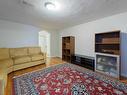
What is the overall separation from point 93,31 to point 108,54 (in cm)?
139

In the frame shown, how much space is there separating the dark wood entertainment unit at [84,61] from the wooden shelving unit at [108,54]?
0.85 ft

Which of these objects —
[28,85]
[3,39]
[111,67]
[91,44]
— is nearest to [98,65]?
[111,67]

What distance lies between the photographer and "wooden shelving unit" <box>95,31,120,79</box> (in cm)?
297

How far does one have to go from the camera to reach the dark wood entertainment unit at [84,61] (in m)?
3.71

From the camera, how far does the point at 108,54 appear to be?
3.08m

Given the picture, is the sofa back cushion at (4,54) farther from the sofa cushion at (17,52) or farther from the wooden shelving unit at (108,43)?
the wooden shelving unit at (108,43)

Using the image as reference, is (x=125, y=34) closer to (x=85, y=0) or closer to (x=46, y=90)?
(x=85, y=0)

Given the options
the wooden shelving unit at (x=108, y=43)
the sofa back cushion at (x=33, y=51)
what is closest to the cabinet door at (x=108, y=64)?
the wooden shelving unit at (x=108, y=43)

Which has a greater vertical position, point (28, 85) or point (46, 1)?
point (46, 1)

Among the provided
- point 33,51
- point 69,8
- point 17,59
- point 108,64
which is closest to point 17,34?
point 33,51

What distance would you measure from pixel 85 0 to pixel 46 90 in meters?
2.38

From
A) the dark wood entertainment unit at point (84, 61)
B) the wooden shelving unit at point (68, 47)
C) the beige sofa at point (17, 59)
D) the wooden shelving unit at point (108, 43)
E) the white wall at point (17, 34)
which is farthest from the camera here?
the wooden shelving unit at point (68, 47)

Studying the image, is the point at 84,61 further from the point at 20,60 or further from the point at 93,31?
the point at 20,60

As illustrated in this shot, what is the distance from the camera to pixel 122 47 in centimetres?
302
